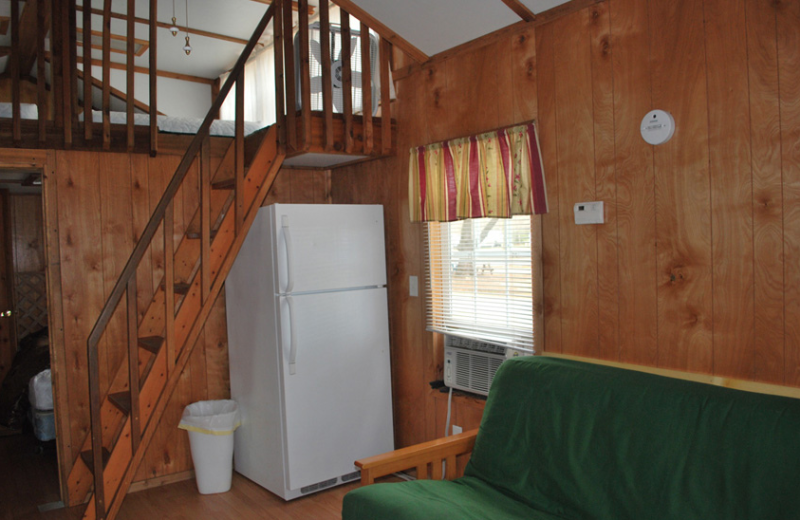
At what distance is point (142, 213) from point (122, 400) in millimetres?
1142

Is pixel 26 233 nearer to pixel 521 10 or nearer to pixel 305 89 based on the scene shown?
pixel 305 89

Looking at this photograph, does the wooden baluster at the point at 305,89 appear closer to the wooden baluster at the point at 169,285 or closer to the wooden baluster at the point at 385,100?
the wooden baluster at the point at 385,100

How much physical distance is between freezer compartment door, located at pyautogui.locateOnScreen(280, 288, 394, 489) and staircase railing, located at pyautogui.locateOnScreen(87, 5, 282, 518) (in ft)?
1.93

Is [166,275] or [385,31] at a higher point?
[385,31]

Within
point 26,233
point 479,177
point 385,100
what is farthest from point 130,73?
point 26,233

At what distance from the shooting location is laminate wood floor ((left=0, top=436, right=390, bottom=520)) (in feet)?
10.7

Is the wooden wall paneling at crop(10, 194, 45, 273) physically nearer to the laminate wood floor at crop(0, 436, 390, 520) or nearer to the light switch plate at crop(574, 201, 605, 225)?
the laminate wood floor at crop(0, 436, 390, 520)

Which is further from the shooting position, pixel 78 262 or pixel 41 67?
pixel 78 262

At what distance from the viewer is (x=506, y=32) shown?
2.90m

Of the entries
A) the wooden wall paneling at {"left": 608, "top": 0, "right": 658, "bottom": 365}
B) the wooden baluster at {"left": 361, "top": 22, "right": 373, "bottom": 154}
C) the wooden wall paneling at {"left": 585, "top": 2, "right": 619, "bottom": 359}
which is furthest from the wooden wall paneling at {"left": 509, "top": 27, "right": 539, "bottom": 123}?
the wooden baluster at {"left": 361, "top": 22, "right": 373, "bottom": 154}

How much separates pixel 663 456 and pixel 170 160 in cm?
313

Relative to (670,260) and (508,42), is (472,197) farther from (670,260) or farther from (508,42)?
(670,260)

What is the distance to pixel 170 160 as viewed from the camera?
372 cm

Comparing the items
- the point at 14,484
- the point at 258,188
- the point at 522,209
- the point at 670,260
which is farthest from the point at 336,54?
the point at 14,484
